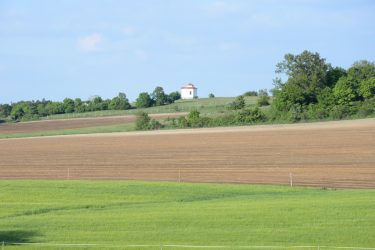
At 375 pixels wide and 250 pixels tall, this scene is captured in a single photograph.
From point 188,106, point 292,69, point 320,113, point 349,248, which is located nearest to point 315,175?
point 349,248

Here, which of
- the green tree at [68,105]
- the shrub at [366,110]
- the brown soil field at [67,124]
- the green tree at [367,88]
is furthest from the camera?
the green tree at [68,105]

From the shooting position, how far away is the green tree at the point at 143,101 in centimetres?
14188

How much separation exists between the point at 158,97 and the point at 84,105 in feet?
A: 44.1

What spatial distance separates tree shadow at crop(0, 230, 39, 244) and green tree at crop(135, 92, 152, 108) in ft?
364

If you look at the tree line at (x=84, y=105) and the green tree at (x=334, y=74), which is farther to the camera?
the tree line at (x=84, y=105)

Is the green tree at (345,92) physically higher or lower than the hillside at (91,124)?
higher

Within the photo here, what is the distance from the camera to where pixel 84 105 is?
146 metres

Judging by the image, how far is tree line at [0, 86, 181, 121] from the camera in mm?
142000

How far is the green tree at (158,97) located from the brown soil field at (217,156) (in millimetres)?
52283

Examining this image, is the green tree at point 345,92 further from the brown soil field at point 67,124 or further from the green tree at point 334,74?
the brown soil field at point 67,124

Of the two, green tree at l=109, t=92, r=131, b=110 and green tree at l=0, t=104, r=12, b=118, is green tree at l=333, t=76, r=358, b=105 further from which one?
green tree at l=0, t=104, r=12, b=118

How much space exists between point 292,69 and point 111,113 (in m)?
42.2

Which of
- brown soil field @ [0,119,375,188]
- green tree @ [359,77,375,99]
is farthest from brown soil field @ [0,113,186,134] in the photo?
green tree @ [359,77,375,99]

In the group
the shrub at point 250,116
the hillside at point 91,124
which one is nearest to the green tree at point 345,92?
the shrub at point 250,116
